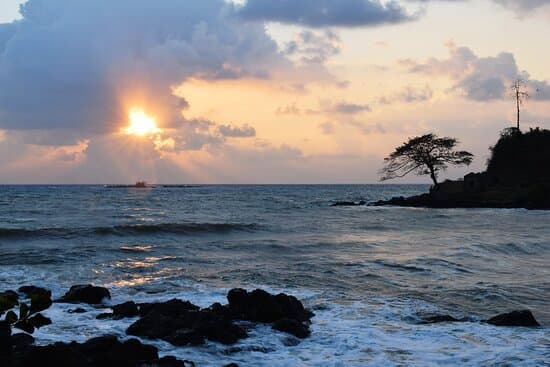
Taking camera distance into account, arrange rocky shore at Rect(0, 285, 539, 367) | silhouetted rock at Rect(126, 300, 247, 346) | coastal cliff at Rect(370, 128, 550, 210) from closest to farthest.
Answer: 1. rocky shore at Rect(0, 285, 539, 367)
2. silhouetted rock at Rect(126, 300, 247, 346)
3. coastal cliff at Rect(370, 128, 550, 210)

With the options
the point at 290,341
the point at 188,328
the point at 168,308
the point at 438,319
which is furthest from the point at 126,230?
the point at 290,341

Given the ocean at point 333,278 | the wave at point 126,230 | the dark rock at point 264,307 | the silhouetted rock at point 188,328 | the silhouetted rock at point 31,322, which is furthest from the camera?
the wave at point 126,230

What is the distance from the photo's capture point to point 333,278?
1742cm

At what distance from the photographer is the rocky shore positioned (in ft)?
23.9

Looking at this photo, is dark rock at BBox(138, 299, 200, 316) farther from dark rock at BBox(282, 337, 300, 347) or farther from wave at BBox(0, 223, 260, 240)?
wave at BBox(0, 223, 260, 240)

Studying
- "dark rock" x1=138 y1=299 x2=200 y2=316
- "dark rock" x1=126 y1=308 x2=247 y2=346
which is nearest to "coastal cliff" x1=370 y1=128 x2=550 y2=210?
"dark rock" x1=138 y1=299 x2=200 y2=316

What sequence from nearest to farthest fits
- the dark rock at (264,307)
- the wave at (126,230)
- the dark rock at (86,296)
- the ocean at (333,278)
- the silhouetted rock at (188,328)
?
the ocean at (333,278) → the silhouetted rock at (188,328) → the dark rock at (264,307) → the dark rock at (86,296) → the wave at (126,230)

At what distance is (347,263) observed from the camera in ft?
67.9

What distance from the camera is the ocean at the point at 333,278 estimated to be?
31.6 ft

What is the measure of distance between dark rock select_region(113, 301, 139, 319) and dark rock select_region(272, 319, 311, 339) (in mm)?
3181

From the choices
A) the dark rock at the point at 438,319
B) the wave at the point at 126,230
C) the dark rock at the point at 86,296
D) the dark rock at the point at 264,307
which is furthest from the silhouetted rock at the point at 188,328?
the wave at the point at 126,230

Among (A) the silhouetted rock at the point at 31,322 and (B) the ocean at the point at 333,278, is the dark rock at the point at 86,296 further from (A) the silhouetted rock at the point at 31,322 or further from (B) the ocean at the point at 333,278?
(A) the silhouetted rock at the point at 31,322

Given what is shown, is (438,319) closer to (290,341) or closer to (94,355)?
(290,341)

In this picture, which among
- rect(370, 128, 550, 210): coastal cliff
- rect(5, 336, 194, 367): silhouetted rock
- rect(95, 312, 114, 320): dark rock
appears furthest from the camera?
rect(370, 128, 550, 210): coastal cliff
